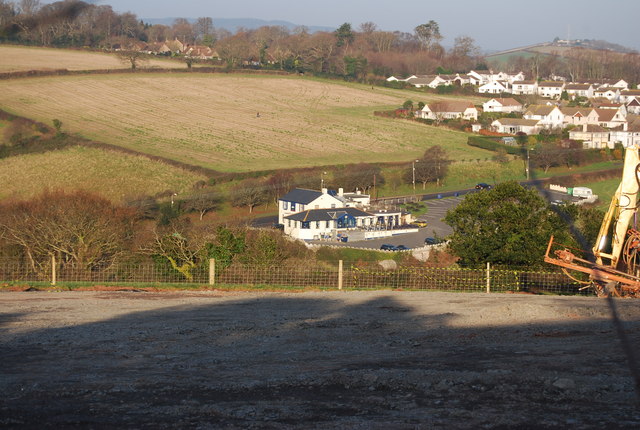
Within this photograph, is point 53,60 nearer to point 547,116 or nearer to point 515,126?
point 515,126

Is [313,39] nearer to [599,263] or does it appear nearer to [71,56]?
[71,56]

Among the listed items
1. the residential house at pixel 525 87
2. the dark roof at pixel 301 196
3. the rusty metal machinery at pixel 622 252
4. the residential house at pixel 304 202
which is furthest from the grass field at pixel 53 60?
the rusty metal machinery at pixel 622 252

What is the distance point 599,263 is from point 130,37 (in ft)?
316

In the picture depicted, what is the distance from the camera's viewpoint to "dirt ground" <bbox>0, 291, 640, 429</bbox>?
303 inches

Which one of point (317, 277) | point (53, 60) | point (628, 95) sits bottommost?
point (317, 277)

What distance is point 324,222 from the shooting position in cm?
4559

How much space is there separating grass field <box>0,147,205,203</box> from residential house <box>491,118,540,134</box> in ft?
130

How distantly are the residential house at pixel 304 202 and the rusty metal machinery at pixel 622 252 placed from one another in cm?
3065

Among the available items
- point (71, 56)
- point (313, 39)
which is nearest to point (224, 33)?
point (313, 39)

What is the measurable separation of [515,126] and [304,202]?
40.6 meters

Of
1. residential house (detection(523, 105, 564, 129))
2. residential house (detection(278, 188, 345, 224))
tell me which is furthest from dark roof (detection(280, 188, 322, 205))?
residential house (detection(523, 105, 564, 129))

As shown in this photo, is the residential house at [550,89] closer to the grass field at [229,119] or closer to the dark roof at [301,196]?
the grass field at [229,119]

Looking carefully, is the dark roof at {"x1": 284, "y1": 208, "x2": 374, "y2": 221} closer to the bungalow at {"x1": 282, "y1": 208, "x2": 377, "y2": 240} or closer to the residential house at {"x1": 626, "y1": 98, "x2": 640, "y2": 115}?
the bungalow at {"x1": 282, "y1": 208, "x2": 377, "y2": 240}

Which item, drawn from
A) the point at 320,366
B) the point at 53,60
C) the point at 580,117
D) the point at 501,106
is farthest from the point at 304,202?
the point at 501,106
